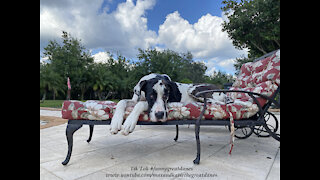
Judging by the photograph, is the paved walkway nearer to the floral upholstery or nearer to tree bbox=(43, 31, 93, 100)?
the floral upholstery

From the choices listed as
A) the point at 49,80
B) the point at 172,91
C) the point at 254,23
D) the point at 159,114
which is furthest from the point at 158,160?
the point at 49,80

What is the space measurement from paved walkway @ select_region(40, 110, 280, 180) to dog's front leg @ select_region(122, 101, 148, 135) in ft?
1.11

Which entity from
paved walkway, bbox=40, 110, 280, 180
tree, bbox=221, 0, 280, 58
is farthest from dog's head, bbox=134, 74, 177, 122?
tree, bbox=221, 0, 280, 58

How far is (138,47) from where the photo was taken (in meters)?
14.4

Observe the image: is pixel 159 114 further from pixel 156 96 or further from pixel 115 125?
pixel 115 125

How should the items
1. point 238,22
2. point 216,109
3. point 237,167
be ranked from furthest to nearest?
point 238,22 → point 216,109 → point 237,167

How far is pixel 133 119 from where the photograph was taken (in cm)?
148

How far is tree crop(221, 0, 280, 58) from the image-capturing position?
7441mm
